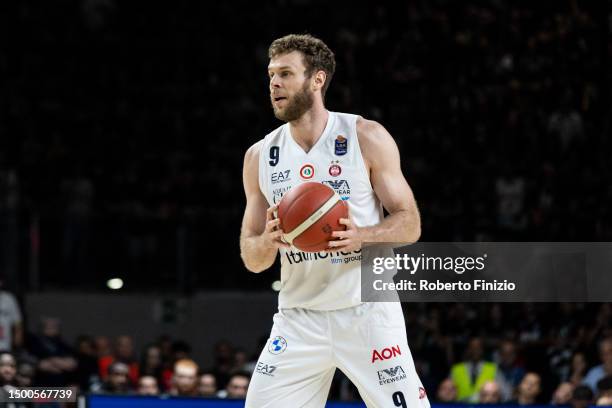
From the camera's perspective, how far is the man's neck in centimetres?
602

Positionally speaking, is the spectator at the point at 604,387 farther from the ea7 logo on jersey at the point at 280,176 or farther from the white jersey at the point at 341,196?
the ea7 logo on jersey at the point at 280,176

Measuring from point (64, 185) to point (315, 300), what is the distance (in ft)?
35.7

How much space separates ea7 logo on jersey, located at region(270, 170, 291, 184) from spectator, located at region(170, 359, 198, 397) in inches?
230

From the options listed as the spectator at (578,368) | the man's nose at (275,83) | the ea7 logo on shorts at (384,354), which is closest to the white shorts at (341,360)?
the ea7 logo on shorts at (384,354)

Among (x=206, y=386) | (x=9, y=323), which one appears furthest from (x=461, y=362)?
(x=9, y=323)

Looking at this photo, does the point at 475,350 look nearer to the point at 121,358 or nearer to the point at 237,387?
the point at 237,387

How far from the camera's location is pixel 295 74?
19.4 feet

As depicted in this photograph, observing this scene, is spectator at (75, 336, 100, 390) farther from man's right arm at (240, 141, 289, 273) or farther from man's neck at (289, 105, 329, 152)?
man's neck at (289, 105, 329, 152)

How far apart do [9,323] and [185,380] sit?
11.9 ft

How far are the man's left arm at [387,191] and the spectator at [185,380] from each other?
604 centimetres

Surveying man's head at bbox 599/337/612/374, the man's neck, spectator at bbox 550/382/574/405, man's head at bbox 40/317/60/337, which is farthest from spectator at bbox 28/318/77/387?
the man's neck

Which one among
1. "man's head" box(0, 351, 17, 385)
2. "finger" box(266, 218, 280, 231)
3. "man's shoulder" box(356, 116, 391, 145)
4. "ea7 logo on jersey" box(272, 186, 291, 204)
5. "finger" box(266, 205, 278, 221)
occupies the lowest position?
"man's head" box(0, 351, 17, 385)

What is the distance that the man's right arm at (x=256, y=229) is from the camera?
18.7 ft

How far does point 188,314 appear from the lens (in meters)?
15.2
